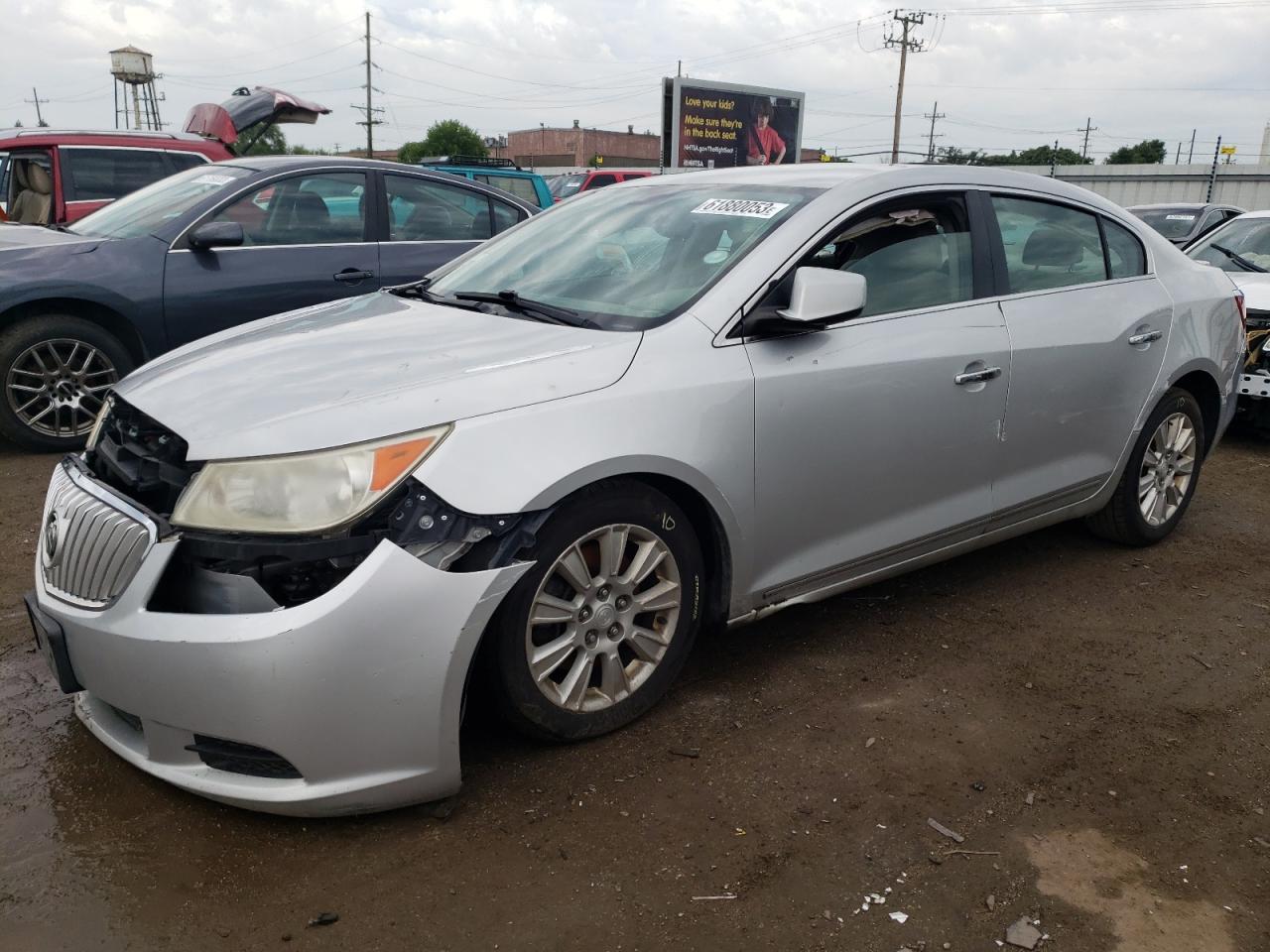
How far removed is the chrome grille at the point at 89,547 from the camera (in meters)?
2.39

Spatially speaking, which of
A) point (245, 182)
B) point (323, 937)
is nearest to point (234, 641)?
point (323, 937)

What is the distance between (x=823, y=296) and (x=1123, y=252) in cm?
204

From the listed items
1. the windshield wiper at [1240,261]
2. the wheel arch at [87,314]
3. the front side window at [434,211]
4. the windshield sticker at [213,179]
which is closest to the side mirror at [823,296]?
the front side window at [434,211]

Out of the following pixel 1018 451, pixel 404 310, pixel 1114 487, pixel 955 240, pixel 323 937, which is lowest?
pixel 323 937

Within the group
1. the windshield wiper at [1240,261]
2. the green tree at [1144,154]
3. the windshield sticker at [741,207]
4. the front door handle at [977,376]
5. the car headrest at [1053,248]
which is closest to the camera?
the windshield sticker at [741,207]

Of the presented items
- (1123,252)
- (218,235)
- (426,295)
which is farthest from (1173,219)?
(426,295)

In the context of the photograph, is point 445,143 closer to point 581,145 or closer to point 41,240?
point 581,145

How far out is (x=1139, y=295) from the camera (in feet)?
13.7

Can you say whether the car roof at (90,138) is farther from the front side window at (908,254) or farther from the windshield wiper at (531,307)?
the front side window at (908,254)

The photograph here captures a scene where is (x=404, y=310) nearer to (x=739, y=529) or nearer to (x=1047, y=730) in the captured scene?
(x=739, y=529)

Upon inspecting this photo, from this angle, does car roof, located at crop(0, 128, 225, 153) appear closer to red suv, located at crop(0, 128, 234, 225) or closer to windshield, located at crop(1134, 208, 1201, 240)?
red suv, located at crop(0, 128, 234, 225)

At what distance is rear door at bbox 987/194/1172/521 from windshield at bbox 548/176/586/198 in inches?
592

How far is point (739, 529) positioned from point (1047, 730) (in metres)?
1.12

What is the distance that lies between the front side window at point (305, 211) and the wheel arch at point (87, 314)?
0.80 m
